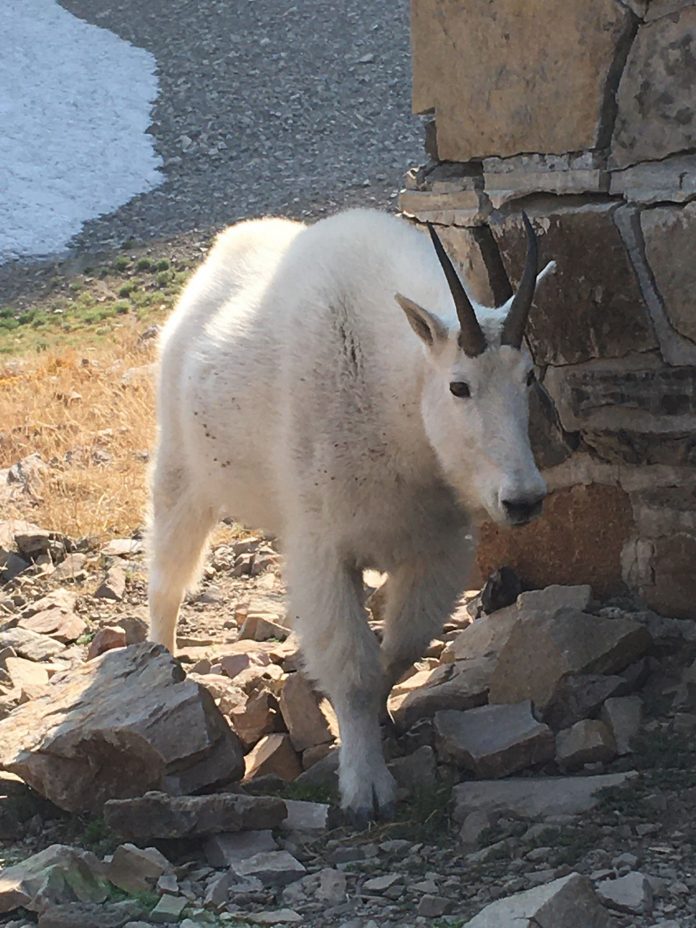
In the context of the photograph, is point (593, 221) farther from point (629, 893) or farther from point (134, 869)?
point (134, 869)

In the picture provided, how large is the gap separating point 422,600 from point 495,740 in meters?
0.63

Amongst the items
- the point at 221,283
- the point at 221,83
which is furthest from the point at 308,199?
the point at 221,283

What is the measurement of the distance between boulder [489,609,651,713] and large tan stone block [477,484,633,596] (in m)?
0.42

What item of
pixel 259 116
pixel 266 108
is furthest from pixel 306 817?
pixel 266 108

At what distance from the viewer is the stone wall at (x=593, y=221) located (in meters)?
4.43

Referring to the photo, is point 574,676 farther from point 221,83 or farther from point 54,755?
point 221,83

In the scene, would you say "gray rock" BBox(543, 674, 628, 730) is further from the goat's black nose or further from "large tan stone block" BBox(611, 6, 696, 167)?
"large tan stone block" BBox(611, 6, 696, 167)

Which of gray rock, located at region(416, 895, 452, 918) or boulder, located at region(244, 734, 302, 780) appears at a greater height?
boulder, located at region(244, 734, 302, 780)

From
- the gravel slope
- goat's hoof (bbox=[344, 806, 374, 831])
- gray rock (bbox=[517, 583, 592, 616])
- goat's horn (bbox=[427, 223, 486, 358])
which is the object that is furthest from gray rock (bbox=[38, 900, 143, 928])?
the gravel slope

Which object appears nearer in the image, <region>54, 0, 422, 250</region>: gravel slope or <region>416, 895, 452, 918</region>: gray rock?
<region>416, 895, 452, 918</region>: gray rock

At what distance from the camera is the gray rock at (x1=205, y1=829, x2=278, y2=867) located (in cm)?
390

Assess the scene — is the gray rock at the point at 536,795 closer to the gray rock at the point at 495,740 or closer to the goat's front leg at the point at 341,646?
the gray rock at the point at 495,740

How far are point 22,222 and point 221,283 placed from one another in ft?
60.5

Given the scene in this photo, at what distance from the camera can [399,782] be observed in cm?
452
